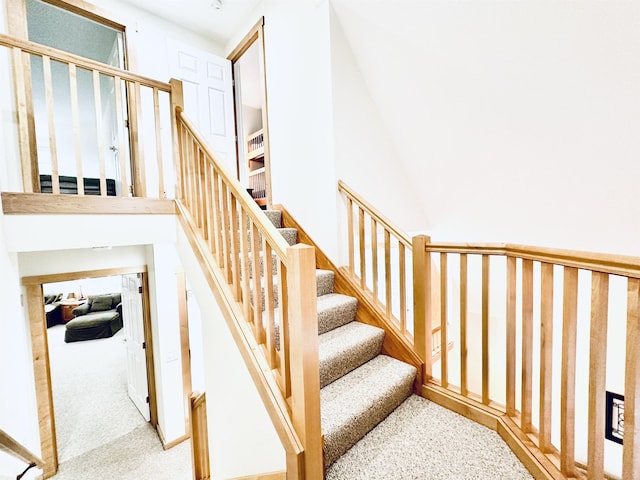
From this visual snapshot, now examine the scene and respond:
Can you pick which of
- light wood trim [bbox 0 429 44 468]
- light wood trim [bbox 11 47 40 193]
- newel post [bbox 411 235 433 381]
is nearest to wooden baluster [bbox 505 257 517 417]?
newel post [bbox 411 235 433 381]

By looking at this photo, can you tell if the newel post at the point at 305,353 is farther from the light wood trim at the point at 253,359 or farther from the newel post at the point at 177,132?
the newel post at the point at 177,132

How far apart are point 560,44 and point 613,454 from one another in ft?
8.58

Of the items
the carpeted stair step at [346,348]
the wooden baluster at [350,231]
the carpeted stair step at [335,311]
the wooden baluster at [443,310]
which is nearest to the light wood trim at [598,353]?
the wooden baluster at [443,310]

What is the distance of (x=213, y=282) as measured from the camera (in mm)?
1779

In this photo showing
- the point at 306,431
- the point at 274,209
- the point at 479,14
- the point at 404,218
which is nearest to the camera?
the point at 306,431

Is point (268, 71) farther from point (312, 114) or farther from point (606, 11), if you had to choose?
point (606, 11)

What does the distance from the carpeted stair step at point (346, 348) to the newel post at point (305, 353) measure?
1.54ft

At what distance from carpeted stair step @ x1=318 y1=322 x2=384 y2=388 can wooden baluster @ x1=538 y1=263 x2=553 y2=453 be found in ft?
3.04

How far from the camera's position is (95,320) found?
6.64 metres

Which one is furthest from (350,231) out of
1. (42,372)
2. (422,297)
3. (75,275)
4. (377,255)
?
(42,372)

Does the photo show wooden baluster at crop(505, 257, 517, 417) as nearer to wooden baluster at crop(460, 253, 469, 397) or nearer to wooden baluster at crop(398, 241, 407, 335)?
wooden baluster at crop(460, 253, 469, 397)

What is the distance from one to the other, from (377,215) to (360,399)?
1.19 m

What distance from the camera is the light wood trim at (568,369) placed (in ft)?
3.78

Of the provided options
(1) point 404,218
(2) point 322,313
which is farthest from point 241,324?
(1) point 404,218
